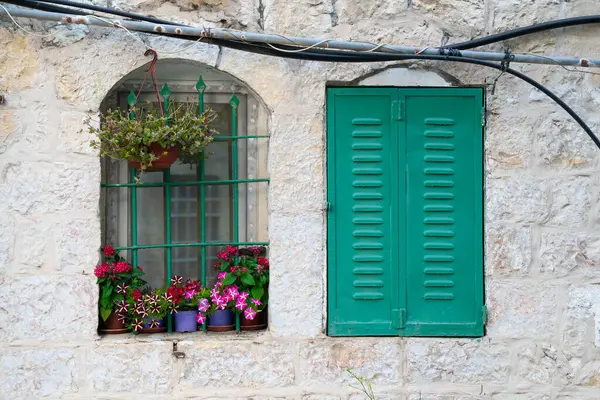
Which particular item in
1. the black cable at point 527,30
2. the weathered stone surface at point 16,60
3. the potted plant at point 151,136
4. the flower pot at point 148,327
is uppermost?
the black cable at point 527,30

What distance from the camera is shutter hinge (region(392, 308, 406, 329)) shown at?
14.5 feet

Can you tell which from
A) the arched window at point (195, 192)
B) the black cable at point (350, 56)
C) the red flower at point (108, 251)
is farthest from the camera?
the arched window at point (195, 192)

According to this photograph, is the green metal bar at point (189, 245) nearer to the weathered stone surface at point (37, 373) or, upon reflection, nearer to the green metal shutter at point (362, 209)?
the green metal shutter at point (362, 209)

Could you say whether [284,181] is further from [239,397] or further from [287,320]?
[239,397]

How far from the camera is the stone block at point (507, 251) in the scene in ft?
14.5

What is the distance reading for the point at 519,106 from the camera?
14.7 ft

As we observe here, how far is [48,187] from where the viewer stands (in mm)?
4328

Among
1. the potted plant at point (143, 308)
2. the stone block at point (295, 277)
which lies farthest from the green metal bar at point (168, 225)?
the stone block at point (295, 277)

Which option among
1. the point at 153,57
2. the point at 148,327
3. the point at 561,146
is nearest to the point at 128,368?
the point at 148,327

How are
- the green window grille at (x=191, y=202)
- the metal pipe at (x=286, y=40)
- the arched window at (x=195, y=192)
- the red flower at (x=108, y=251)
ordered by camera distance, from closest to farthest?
1. the metal pipe at (x=286, y=40)
2. the red flower at (x=108, y=251)
3. the green window grille at (x=191, y=202)
4. the arched window at (x=195, y=192)

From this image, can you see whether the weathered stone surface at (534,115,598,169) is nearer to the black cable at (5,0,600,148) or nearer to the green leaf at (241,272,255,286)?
the black cable at (5,0,600,148)

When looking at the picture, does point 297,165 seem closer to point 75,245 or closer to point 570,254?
point 75,245

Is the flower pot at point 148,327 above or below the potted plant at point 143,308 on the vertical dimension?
below

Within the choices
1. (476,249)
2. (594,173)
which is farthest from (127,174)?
(594,173)
